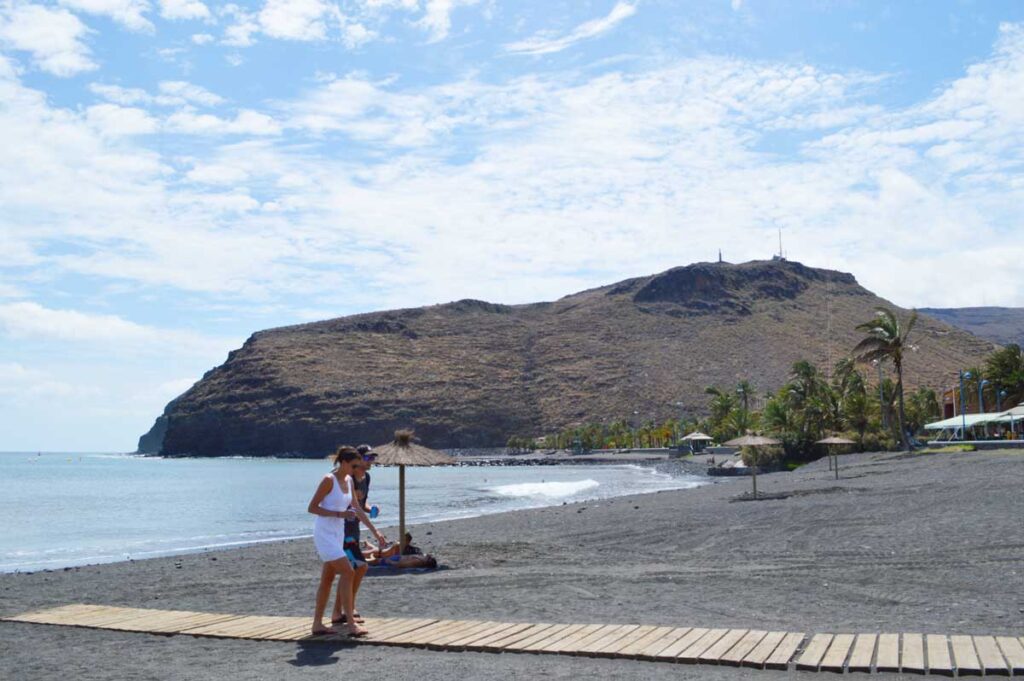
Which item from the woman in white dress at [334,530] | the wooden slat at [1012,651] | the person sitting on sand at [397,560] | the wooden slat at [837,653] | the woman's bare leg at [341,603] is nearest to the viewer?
the wooden slat at [1012,651]

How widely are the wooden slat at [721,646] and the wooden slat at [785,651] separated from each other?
360 mm

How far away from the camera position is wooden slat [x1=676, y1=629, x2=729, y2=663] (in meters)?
7.40

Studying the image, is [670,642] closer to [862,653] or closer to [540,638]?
[540,638]

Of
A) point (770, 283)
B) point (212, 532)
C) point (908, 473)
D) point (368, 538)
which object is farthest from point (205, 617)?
point (770, 283)

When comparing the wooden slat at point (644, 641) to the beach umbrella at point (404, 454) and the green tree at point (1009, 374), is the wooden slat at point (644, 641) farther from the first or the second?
the green tree at point (1009, 374)

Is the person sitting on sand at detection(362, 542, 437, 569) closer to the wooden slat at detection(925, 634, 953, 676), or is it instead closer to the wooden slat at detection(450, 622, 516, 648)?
the wooden slat at detection(450, 622, 516, 648)

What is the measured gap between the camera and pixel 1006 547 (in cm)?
1378

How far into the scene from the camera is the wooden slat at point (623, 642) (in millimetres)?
7656

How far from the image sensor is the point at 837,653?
7285 millimetres

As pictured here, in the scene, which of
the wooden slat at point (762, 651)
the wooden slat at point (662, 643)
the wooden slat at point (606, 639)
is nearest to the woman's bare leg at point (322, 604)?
the wooden slat at point (606, 639)

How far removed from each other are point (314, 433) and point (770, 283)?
85211 mm

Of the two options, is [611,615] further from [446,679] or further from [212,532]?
[212,532]

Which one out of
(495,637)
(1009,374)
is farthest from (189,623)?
(1009,374)

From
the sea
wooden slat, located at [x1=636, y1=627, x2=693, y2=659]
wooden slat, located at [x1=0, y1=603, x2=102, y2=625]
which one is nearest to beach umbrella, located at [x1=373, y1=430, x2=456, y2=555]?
wooden slat, located at [x1=0, y1=603, x2=102, y2=625]
